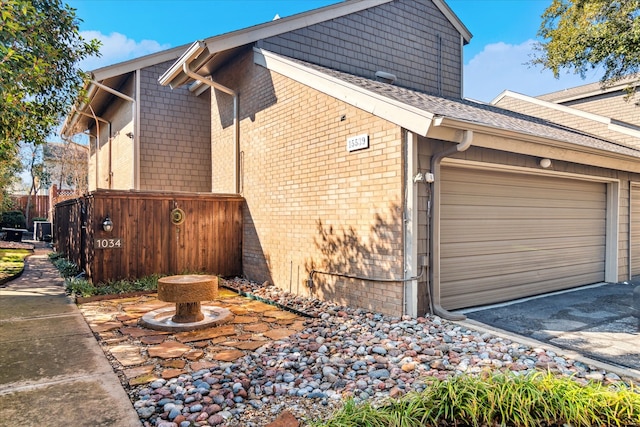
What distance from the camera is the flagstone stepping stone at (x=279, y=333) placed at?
15.7 feet

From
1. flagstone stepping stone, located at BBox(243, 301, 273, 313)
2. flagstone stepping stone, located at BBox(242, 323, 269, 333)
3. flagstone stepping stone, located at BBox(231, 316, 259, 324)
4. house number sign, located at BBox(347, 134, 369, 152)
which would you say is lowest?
flagstone stepping stone, located at BBox(243, 301, 273, 313)

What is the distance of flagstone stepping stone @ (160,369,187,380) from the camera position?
11.7 ft

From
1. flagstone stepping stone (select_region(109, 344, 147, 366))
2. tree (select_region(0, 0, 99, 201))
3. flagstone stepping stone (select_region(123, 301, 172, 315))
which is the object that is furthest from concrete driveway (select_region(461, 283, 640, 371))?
tree (select_region(0, 0, 99, 201))

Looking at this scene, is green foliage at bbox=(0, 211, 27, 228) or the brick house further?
green foliage at bbox=(0, 211, 27, 228)

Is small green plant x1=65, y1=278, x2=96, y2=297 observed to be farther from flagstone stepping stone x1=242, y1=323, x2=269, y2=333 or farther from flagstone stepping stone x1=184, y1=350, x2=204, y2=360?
flagstone stepping stone x1=184, y1=350, x2=204, y2=360

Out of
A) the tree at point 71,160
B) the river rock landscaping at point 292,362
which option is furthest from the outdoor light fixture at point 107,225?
the tree at point 71,160

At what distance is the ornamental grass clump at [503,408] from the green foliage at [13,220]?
22.1 meters

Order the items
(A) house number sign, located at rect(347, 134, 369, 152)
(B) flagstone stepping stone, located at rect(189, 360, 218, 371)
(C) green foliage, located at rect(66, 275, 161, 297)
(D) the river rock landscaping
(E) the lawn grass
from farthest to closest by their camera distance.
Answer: (E) the lawn grass → (C) green foliage, located at rect(66, 275, 161, 297) → (A) house number sign, located at rect(347, 134, 369, 152) → (B) flagstone stepping stone, located at rect(189, 360, 218, 371) → (D) the river rock landscaping

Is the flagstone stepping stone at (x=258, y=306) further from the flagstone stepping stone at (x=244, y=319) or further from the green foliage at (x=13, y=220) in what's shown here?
the green foliage at (x=13, y=220)

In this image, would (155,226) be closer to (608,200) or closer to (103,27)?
(103,27)

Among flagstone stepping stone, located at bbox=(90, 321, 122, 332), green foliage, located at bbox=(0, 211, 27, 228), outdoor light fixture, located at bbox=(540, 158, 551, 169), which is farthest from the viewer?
green foliage, located at bbox=(0, 211, 27, 228)

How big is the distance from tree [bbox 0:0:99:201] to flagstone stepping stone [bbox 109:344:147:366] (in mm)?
2945

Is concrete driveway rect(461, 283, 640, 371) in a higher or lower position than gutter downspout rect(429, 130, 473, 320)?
lower

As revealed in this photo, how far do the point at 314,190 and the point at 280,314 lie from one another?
7.06 ft
